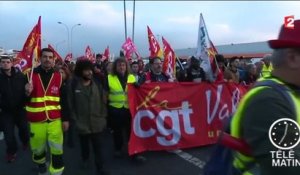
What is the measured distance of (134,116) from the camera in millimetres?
7809

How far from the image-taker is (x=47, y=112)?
617 centimetres

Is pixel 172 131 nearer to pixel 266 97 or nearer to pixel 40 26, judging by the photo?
pixel 40 26

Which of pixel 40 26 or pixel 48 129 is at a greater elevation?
pixel 40 26

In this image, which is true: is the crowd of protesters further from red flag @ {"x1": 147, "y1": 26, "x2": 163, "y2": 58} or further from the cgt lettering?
red flag @ {"x1": 147, "y1": 26, "x2": 163, "y2": 58}

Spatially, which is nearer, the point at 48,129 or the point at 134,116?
the point at 48,129

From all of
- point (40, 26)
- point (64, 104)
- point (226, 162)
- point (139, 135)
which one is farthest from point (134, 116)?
point (226, 162)

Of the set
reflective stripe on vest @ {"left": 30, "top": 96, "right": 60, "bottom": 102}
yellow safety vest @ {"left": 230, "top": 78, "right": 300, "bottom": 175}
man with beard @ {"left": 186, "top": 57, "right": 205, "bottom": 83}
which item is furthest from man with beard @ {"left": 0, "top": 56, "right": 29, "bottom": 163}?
yellow safety vest @ {"left": 230, "top": 78, "right": 300, "bottom": 175}

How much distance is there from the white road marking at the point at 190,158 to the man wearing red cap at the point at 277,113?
5428mm

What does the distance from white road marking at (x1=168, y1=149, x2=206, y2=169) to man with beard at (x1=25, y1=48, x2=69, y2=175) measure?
7.47ft

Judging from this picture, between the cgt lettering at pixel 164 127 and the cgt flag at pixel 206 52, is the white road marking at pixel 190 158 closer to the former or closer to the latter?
the cgt lettering at pixel 164 127

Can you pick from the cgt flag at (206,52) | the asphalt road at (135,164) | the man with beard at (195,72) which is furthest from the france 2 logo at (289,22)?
the man with beard at (195,72)

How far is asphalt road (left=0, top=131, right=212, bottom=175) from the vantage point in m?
6.94

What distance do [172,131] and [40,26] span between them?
3040mm

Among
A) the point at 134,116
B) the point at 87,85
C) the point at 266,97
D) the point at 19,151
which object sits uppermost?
the point at 266,97
